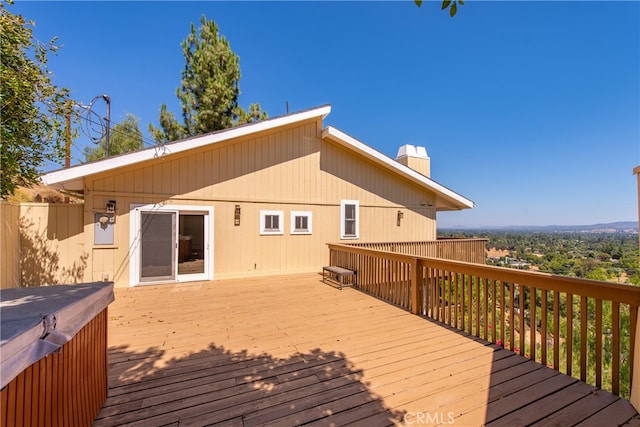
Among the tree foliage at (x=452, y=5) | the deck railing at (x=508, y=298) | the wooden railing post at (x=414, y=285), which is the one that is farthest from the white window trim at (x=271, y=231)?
the tree foliage at (x=452, y=5)

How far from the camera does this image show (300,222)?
26.9 feet

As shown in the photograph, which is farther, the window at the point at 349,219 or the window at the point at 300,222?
the window at the point at 349,219

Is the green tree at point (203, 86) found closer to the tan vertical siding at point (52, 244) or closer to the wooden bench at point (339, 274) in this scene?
the tan vertical siding at point (52, 244)

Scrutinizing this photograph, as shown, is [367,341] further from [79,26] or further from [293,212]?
[79,26]

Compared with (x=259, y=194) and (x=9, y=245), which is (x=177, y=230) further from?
(x=9, y=245)

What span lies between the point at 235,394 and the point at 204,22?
15.9m

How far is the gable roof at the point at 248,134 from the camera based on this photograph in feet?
18.5

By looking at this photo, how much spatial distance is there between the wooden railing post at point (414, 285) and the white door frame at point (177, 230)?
16.9ft

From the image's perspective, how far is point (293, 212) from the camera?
8.09 meters

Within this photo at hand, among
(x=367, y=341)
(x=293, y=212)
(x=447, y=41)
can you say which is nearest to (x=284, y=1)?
(x=447, y=41)

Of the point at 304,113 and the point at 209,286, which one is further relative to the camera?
the point at 304,113

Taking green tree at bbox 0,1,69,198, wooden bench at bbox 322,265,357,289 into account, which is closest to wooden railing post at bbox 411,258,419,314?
wooden bench at bbox 322,265,357,289

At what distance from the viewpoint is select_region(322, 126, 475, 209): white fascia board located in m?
8.46

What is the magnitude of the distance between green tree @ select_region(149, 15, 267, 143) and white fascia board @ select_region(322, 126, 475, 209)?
759 cm
